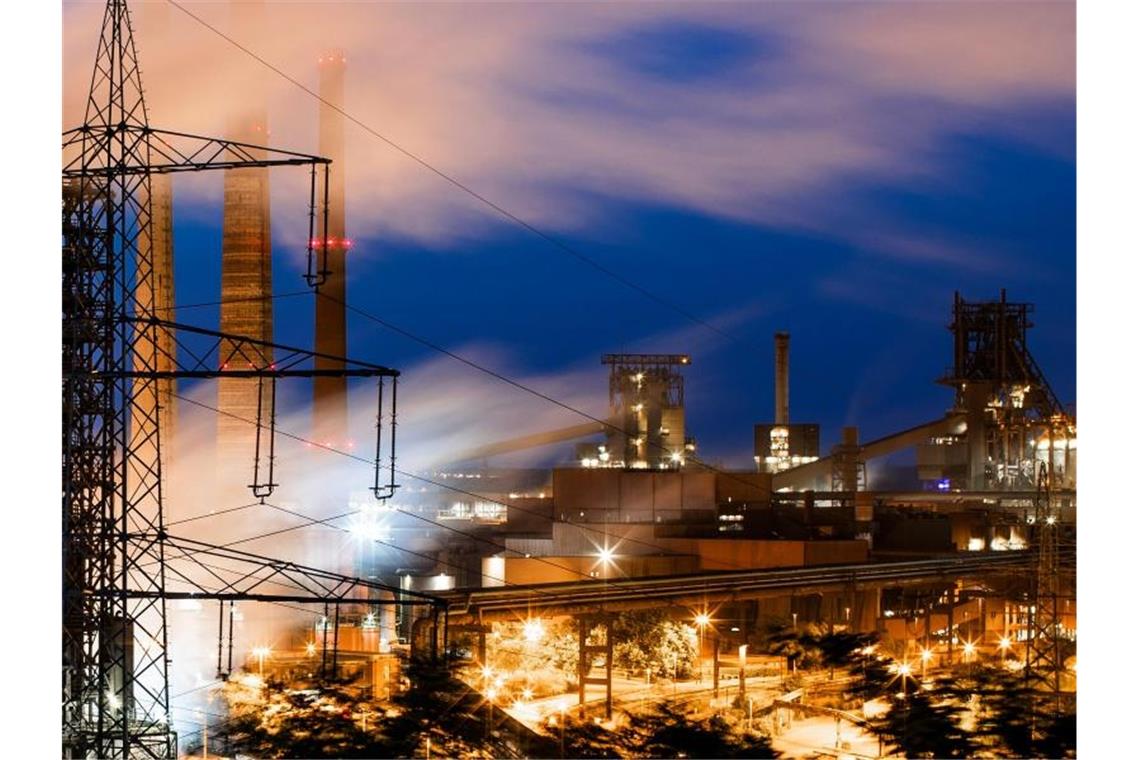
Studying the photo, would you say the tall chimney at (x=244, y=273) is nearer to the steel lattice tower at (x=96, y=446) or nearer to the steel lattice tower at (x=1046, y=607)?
the steel lattice tower at (x=96, y=446)

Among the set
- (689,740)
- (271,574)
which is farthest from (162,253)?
(689,740)

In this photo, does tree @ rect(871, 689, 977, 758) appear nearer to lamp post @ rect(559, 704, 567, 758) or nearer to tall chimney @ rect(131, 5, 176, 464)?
lamp post @ rect(559, 704, 567, 758)

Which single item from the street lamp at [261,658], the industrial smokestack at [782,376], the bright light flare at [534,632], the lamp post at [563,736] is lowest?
the street lamp at [261,658]

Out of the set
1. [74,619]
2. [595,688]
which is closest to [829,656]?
[595,688]

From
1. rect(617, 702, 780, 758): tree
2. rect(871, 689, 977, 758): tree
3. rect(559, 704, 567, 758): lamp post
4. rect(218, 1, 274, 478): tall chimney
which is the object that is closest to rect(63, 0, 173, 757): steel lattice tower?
rect(559, 704, 567, 758): lamp post

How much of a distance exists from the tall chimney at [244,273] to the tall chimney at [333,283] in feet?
4.78

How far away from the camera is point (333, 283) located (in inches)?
908

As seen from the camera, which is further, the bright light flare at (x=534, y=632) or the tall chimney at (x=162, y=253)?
the tall chimney at (x=162, y=253)

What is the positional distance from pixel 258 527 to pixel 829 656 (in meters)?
11.3

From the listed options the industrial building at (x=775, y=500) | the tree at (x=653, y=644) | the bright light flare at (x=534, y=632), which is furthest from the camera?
the industrial building at (x=775, y=500)

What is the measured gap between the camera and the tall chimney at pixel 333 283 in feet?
74.5

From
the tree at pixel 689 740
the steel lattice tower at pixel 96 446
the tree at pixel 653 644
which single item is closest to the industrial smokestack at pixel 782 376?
the tree at pixel 653 644
